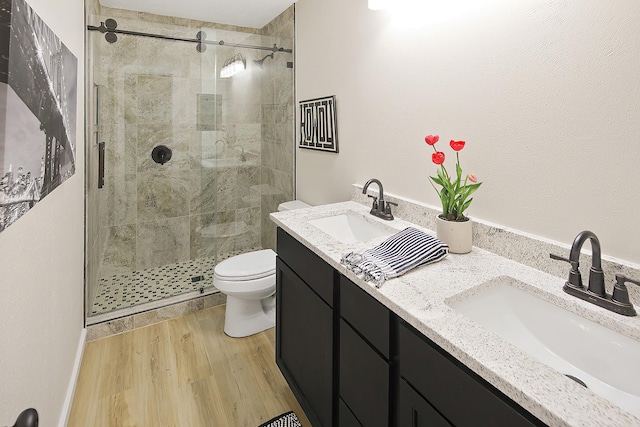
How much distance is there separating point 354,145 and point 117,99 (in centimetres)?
211

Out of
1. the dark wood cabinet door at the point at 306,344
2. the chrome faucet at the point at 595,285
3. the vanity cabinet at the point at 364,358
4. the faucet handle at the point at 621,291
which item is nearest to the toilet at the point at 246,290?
the dark wood cabinet door at the point at 306,344

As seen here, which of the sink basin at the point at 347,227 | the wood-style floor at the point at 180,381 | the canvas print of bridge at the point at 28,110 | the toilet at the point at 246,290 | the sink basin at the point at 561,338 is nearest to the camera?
the canvas print of bridge at the point at 28,110

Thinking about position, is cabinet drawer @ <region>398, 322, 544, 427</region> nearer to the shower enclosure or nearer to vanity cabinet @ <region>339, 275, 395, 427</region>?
vanity cabinet @ <region>339, 275, 395, 427</region>

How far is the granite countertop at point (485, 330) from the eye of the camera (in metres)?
0.58

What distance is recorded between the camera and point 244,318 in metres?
2.32

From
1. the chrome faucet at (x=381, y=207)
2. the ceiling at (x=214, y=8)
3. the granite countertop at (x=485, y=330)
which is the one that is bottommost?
the granite countertop at (x=485, y=330)

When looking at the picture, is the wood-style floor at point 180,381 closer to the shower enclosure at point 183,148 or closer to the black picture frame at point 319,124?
the shower enclosure at point 183,148

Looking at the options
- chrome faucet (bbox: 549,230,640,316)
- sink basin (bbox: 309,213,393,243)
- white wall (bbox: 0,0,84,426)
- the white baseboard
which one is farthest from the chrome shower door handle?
chrome faucet (bbox: 549,230,640,316)

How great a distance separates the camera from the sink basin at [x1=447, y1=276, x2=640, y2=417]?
2.69 feet

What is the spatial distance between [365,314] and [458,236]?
481 millimetres

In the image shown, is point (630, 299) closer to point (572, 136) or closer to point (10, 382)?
point (572, 136)

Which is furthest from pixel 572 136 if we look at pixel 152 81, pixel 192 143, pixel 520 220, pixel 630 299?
pixel 152 81

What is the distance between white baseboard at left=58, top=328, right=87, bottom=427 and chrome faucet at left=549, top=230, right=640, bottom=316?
204cm

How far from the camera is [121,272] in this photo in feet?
9.91
